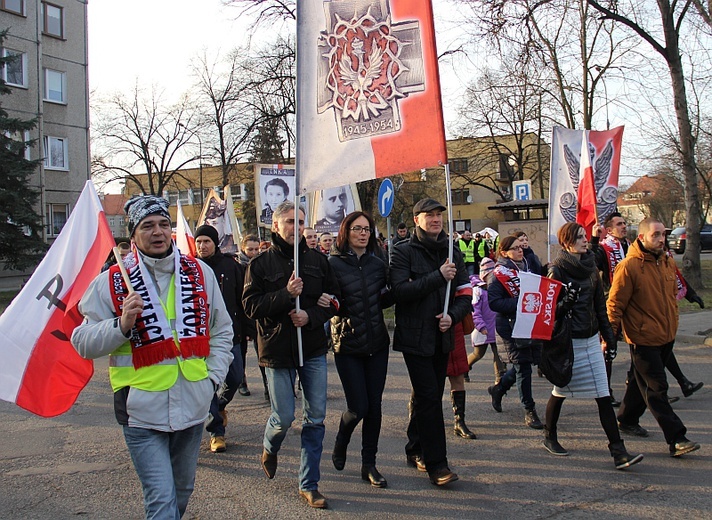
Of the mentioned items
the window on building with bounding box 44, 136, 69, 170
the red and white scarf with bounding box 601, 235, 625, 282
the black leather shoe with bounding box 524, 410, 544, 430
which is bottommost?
the black leather shoe with bounding box 524, 410, 544, 430

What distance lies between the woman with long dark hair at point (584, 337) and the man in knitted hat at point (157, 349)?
305 cm

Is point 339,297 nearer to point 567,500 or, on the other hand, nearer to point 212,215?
point 567,500

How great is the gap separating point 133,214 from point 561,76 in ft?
67.2

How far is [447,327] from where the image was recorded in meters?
4.77

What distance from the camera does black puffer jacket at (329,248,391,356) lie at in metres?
4.75

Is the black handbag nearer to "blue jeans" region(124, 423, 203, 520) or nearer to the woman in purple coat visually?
the woman in purple coat

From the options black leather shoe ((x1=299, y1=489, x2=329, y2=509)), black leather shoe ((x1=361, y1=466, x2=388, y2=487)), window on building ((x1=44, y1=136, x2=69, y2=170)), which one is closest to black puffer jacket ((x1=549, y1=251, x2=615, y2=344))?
black leather shoe ((x1=361, y1=466, x2=388, y2=487))

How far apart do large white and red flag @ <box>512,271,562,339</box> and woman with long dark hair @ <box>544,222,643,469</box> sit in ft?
0.37

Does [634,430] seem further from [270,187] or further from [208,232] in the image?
[270,187]

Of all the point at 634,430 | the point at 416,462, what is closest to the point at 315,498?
the point at 416,462

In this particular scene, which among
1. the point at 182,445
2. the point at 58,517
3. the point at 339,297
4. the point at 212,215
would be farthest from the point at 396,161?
the point at 212,215

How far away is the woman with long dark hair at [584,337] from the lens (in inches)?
203

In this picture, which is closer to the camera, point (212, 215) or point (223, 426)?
point (223, 426)

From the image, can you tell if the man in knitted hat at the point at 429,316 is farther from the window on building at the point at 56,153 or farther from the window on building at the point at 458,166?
the window on building at the point at 458,166
